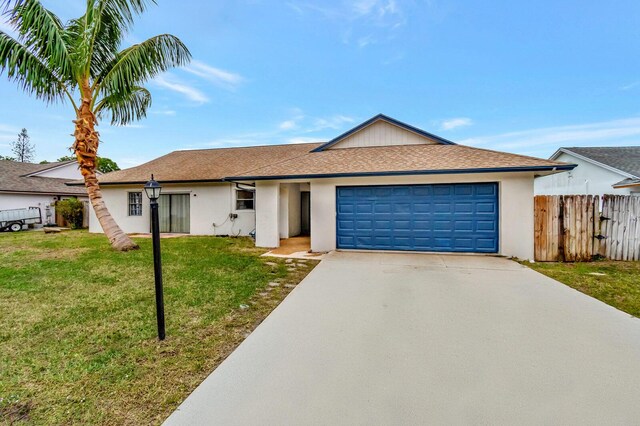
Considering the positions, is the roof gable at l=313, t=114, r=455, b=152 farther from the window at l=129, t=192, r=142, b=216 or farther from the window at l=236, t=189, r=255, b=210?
the window at l=129, t=192, r=142, b=216

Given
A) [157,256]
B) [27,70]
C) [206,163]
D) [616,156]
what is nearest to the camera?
[157,256]

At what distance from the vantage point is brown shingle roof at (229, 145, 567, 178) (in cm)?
831

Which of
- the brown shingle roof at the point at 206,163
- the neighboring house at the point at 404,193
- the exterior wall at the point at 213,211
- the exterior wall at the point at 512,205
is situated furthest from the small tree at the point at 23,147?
the exterior wall at the point at 512,205

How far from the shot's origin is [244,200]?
13383mm

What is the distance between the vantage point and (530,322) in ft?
13.1

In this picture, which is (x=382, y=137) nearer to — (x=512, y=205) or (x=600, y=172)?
(x=512, y=205)

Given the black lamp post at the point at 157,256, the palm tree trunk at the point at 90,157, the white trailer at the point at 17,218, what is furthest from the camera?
the white trailer at the point at 17,218

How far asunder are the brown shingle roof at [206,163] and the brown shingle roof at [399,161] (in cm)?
345

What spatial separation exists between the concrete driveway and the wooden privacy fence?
11.8ft

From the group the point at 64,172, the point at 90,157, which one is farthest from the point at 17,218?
the point at 90,157

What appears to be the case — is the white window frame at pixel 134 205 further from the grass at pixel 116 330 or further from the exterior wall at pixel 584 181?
the exterior wall at pixel 584 181

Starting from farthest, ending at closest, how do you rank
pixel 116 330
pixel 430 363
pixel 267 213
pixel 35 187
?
pixel 35 187, pixel 267 213, pixel 116 330, pixel 430 363

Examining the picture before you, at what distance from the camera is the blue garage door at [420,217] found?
8.53m

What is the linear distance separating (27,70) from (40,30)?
1329mm
